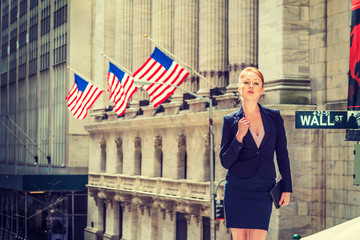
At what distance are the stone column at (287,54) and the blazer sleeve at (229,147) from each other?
25703 mm

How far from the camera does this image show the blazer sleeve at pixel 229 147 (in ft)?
23.7

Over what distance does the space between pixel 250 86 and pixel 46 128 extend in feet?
209

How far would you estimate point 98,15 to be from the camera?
57.2 m

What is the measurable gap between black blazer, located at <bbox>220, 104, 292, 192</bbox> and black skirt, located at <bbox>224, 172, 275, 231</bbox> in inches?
3.2

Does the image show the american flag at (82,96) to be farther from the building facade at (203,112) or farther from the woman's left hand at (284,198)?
the woman's left hand at (284,198)

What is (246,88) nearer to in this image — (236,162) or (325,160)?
(236,162)

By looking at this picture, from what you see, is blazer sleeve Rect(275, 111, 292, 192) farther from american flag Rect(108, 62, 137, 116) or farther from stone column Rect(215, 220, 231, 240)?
stone column Rect(215, 220, 231, 240)

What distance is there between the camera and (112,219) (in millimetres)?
52562

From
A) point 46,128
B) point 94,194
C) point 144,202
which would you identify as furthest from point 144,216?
point 46,128

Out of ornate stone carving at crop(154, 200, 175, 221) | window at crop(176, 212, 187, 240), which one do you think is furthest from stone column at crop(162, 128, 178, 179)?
window at crop(176, 212, 187, 240)

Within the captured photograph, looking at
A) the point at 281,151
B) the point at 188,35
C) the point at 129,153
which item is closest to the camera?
the point at 281,151

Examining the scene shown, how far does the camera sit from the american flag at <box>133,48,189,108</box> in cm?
3303

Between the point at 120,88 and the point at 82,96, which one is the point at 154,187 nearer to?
the point at 82,96

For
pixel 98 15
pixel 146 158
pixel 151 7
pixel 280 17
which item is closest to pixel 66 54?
pixel 98 15
